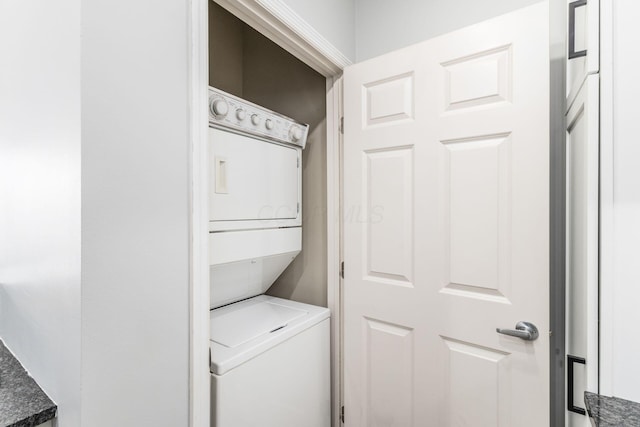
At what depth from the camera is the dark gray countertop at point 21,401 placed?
2.26ft

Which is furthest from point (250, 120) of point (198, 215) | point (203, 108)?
point (198, 215)

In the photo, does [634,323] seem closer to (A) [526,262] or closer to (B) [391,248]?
(A) [526,262]

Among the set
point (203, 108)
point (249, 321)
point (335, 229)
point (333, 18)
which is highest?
point (333, 18)

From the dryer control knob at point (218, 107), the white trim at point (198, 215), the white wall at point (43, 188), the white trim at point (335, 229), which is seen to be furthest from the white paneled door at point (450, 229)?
the white wall at point (43, 188)

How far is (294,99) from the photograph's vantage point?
185 cm

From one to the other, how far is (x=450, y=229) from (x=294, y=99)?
1185 millimetres

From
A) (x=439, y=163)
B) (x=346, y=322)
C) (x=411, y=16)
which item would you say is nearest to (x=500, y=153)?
(x=439, y=163)

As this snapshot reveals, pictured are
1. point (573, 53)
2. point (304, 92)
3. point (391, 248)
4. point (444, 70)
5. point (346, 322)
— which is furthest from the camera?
point (304, 92)

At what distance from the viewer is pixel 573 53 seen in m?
0.98

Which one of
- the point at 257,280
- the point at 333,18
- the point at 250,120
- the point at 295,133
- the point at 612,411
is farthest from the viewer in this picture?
the point at 257,280

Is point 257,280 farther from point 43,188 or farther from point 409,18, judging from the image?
point 409,18

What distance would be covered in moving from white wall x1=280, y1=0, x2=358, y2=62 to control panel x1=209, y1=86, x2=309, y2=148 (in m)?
0.43

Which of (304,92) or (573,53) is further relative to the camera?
(304,92)

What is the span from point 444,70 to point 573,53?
0.42 metres
